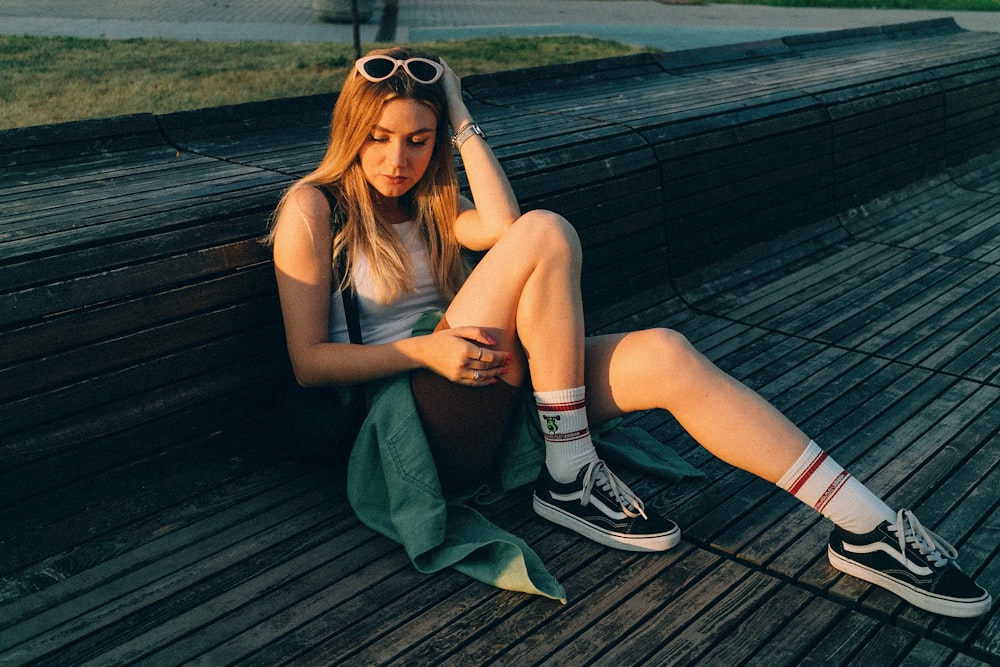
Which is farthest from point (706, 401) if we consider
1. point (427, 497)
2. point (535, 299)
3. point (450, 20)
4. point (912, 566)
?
point (450, 20)

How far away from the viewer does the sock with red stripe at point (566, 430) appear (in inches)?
102

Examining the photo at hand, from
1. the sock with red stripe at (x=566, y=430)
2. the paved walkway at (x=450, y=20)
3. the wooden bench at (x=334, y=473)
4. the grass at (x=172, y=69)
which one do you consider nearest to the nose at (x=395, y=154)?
the wooden bench at (x=334, y=473)

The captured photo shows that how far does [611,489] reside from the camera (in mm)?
2594

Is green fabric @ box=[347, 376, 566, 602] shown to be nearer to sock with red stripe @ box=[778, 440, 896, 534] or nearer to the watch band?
sock with red stripe @ box=[778, 440, 896, 534]

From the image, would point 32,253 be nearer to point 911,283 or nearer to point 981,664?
point 981,664

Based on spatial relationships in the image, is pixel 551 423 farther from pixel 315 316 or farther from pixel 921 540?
pixel 921 540

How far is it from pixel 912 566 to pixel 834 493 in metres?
0.23

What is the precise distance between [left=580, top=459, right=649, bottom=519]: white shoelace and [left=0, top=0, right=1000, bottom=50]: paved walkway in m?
9.65

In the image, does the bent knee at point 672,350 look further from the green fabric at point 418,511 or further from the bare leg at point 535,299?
the green fabric at point 418,511

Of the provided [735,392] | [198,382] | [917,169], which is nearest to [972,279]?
[917,169]

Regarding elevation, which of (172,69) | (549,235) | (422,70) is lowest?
(172,69)

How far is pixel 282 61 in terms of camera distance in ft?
31.2

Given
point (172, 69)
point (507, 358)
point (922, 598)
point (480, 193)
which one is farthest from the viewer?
point (172, 69)

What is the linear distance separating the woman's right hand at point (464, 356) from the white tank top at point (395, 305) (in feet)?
0.94
